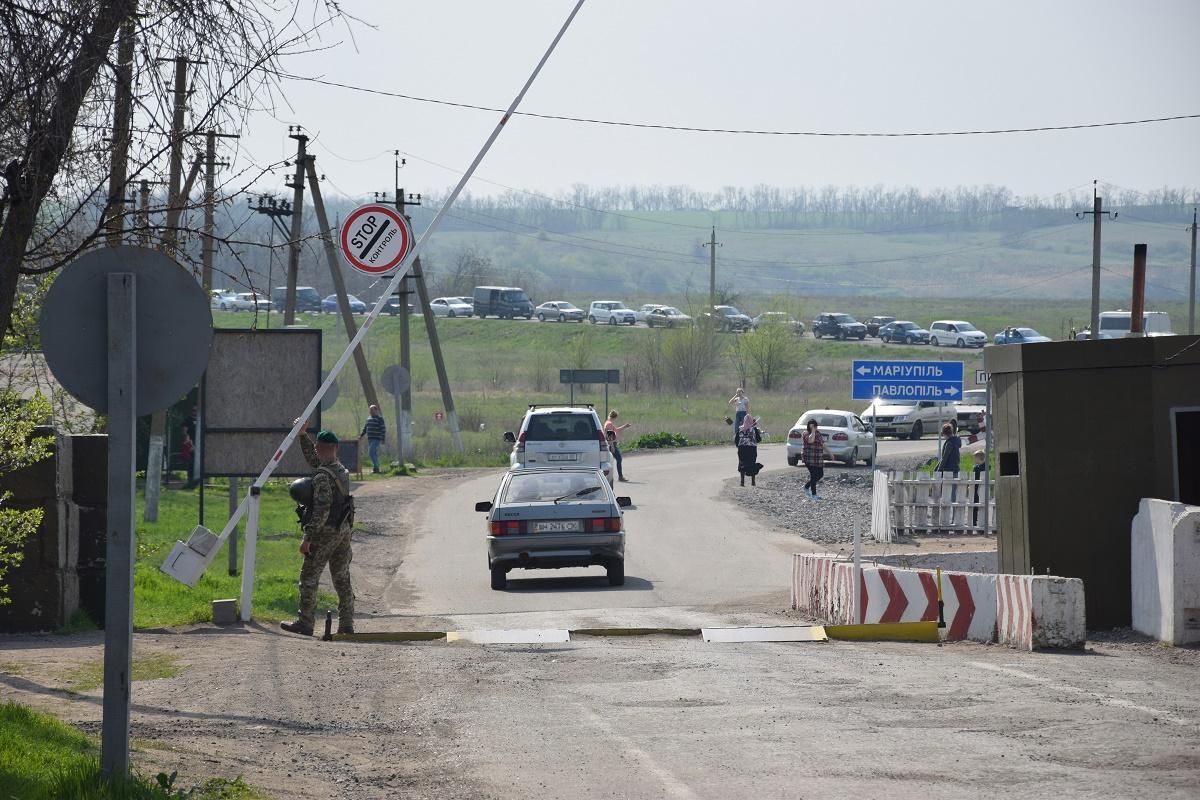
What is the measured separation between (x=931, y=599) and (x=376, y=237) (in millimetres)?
6444

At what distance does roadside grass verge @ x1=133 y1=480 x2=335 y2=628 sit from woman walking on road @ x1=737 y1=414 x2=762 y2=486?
36.0 feet

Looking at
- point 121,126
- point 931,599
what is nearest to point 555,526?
point 931,599

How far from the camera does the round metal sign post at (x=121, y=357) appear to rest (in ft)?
20.1

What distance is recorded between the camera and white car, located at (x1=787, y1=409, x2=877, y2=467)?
136 ft

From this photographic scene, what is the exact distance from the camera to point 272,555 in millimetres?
20859

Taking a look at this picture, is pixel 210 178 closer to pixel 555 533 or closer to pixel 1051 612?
pixel 1051 612

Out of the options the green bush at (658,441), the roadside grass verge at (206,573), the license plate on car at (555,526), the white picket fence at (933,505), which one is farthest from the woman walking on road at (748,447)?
the green bush at (658,441)

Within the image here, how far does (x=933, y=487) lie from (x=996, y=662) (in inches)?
636

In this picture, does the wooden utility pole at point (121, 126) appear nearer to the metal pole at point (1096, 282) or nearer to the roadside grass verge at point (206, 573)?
the roadside grass verge at point (206, 573)

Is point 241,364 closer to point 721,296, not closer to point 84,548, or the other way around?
point 84,548

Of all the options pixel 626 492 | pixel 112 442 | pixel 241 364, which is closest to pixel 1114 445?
pixel 241 364

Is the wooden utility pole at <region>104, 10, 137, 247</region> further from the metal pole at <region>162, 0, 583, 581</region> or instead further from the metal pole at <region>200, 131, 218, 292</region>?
the metal pole at <region>162, 0, 583, 581</region>

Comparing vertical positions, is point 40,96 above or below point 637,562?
above

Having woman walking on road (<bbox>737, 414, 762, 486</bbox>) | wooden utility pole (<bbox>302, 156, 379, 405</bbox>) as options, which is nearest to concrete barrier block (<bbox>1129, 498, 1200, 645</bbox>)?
woman walking on road (<bbox>737, 414, 762, 486</bbox>)
